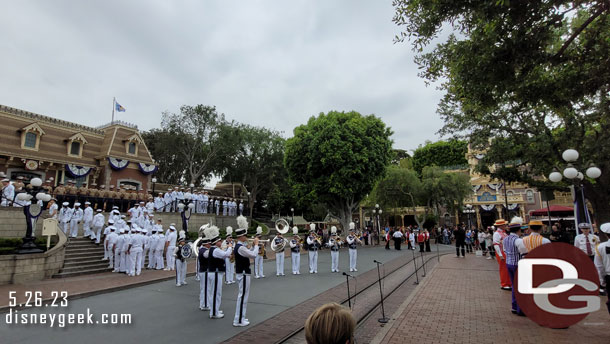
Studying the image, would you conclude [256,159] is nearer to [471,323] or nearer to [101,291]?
[101,291]

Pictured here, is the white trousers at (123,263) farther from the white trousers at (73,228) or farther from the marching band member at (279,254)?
the marching band member at (279,254)

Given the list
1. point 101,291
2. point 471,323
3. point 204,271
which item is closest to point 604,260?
point 471,323

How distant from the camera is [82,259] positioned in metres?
13.8

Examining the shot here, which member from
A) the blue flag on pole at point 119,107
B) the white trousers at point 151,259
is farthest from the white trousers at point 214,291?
the blue flag on pole at point 119,107

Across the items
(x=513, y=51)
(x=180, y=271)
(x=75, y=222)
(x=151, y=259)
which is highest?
(x=513, y=51)

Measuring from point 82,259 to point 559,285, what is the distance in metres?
16.9

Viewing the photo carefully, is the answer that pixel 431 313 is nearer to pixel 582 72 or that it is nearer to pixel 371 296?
pixel 371 296

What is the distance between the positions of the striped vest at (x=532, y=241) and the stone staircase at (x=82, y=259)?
15568 mm

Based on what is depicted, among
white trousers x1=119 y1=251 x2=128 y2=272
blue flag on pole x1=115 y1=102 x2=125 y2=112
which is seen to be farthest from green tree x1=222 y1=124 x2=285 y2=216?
white trousers x1=119 y1=251 x2=128 y2=272

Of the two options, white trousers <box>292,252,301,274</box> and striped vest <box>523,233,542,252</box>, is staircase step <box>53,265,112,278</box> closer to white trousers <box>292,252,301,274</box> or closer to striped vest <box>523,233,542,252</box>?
white trousers <box>292,252,301,274</box>

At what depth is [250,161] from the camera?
39.4 m

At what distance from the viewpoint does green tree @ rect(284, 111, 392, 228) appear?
26.0 meters

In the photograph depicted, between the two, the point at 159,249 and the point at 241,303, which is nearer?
the point at 241,303

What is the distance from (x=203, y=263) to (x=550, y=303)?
7297mm
